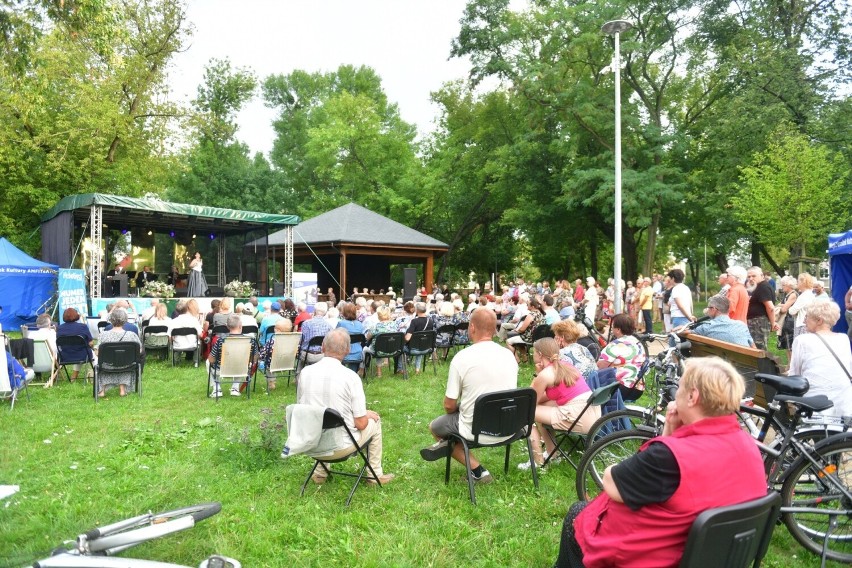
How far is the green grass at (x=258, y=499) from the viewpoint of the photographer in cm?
335

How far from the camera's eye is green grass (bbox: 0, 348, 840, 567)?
3348 mm

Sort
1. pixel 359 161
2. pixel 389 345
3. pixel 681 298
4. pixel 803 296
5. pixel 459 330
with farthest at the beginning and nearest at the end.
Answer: pixel 359 161
pixel 459 330
pixel 389 345
pixel 681 298
pixel 803 296

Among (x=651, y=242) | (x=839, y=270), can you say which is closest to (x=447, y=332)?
(x=839, y=270)

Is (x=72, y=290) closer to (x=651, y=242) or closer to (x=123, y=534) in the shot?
(x=123, y=534)

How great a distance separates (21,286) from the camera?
16.2 meters

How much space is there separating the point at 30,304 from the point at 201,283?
175 inches

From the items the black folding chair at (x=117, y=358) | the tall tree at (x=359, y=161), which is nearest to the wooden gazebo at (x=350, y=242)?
the tall tree at (x=359, y=161)

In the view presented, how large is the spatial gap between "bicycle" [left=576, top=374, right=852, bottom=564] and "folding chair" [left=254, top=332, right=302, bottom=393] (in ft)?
18.2

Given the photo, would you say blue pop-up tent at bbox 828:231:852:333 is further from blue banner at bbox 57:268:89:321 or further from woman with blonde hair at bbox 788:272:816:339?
blue banner at bbox 57:268:89:321

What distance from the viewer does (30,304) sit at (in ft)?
54.2

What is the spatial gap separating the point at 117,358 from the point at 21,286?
1128cm

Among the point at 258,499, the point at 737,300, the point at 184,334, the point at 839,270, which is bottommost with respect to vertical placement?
the point at 258,499

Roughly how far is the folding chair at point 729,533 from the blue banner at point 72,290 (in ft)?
50.9

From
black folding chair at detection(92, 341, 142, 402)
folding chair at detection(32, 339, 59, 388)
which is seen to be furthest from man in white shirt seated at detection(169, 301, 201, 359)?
black folding chair at detection(92, 341, 142, 402)
